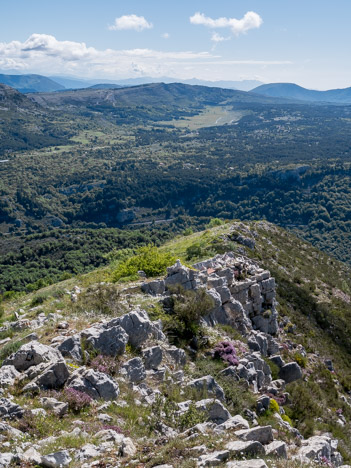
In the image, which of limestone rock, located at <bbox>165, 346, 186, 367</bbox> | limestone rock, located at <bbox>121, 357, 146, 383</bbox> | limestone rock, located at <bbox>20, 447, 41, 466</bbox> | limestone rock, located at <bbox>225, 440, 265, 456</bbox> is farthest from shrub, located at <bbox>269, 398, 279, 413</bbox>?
limestone rock, located at <bbox>20, 447, 41, 466</bbox>

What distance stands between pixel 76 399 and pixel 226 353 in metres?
8.31

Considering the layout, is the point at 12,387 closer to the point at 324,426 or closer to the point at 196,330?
the point at 196,330

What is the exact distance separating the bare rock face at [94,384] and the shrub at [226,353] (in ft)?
20.9

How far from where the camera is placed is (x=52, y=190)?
191875 mm

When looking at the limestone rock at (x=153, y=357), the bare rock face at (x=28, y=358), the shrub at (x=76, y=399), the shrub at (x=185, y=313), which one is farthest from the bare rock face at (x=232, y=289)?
the shrub at (x=76, y=399)

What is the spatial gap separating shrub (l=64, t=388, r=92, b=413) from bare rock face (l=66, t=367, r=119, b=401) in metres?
0.27

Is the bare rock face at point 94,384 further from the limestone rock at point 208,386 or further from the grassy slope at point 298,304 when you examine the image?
the limestone rock at point 208,386

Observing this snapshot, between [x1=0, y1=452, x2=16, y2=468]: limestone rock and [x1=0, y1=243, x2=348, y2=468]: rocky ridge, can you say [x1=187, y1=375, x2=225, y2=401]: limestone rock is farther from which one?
[x1=0, y1=452, x2=16, y2=468]: limestone rock

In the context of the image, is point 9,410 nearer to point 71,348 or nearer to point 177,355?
point 71,348

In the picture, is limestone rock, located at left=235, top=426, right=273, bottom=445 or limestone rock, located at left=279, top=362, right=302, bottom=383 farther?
limestone rock, located at left=279, top=362, right=302, bottom=383

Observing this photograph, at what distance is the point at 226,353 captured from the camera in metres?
17.4

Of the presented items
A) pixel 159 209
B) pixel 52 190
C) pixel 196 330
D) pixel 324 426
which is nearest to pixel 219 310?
pixel 196 330

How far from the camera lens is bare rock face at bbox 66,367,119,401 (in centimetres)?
1159

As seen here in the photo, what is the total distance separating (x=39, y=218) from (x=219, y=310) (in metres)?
152
